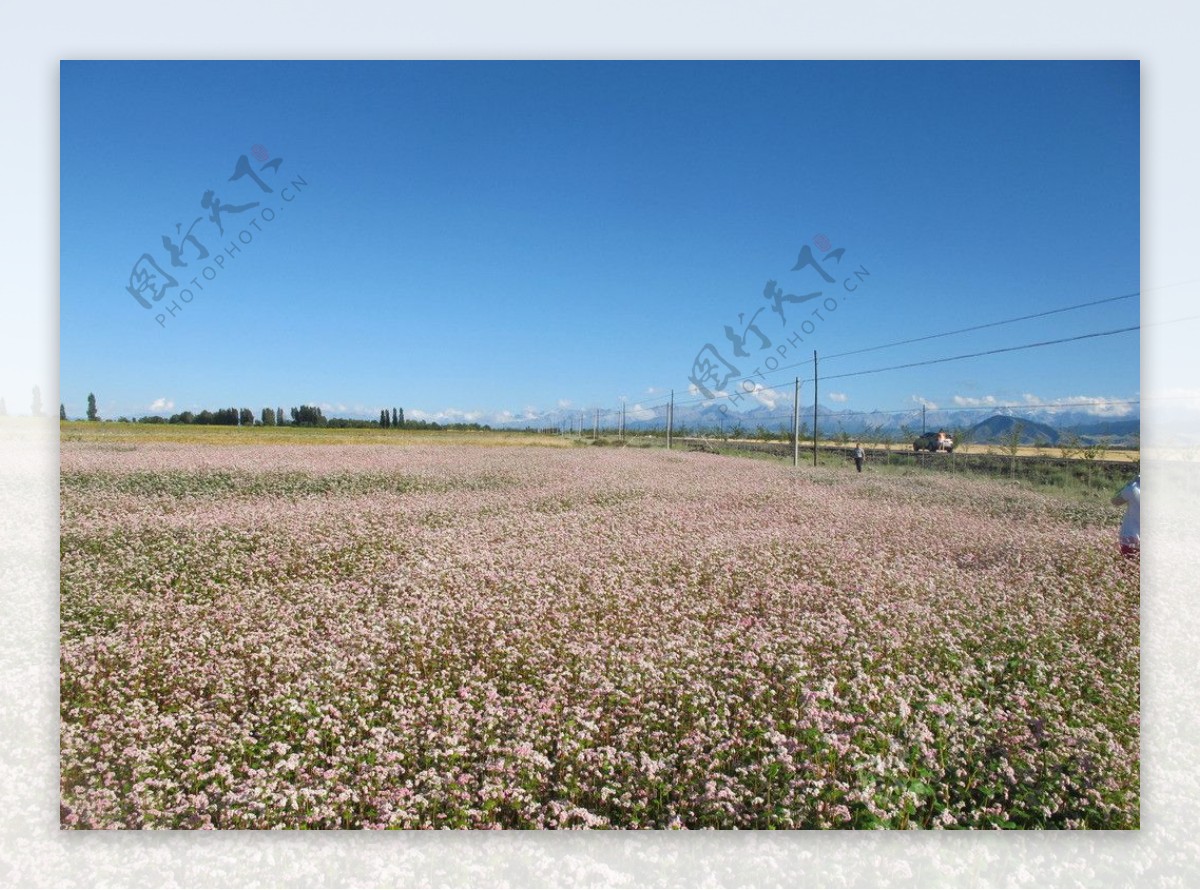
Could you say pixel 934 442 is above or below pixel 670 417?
below

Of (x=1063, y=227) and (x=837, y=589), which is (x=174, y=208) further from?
(x=1063, y=227)

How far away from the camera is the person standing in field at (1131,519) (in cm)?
492

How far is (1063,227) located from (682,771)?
418 centimetres

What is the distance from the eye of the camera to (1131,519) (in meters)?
4.98

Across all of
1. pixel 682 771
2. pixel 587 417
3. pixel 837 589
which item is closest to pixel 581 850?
pixel 682 771

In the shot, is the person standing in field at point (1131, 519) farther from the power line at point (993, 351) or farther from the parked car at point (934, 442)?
the parked car at point (934, 442)

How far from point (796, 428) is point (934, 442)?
1211 millimetres

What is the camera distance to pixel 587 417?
6.98 meters

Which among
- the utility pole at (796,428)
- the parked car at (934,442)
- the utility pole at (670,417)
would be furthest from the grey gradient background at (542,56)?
the utility pole at (670,417)

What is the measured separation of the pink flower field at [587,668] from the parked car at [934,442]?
45 cm

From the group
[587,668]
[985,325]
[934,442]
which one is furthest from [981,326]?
[587,668]
